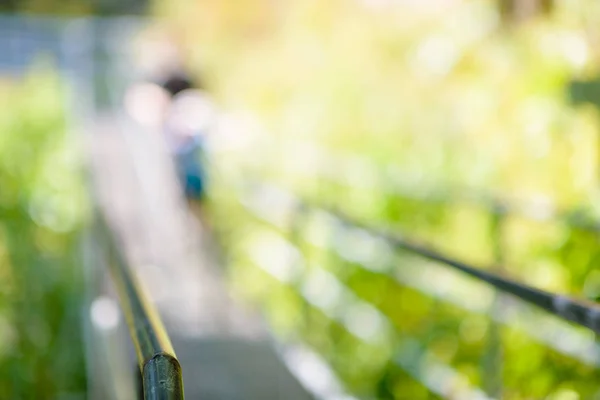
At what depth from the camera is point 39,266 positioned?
543cm

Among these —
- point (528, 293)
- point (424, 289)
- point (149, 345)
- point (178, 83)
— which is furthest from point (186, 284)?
point (149, 345)

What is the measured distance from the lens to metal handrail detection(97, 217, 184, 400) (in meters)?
1.25

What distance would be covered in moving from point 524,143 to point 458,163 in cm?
74

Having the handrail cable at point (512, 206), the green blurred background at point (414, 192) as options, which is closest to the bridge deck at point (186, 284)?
the green blurred background at point (414, 192)

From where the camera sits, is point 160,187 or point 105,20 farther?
point 105,20

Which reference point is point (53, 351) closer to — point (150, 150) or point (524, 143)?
point (524, 143)

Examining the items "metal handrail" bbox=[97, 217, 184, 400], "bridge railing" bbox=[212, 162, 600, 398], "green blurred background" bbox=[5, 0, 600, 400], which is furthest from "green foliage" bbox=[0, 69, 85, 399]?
"metal handrail" bbox=[97, 217, 184, 400]

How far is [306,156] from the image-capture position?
629 centimetres

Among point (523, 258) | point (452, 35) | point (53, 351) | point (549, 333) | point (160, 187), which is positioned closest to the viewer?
point (549, 333)

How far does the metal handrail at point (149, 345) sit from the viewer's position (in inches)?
49.4

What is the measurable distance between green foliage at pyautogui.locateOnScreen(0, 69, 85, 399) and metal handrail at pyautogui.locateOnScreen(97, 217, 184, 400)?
3172mm

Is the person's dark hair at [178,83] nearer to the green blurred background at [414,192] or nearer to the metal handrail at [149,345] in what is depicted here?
the green blurred background at [414,192]

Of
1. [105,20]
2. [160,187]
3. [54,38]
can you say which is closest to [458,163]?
[160,187]

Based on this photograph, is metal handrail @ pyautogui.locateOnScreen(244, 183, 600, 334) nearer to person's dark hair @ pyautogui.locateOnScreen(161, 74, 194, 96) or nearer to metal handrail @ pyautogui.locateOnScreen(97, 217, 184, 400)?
metal handrail @ pyautogui.locateOnScreen(97, 217, 184, 400)
